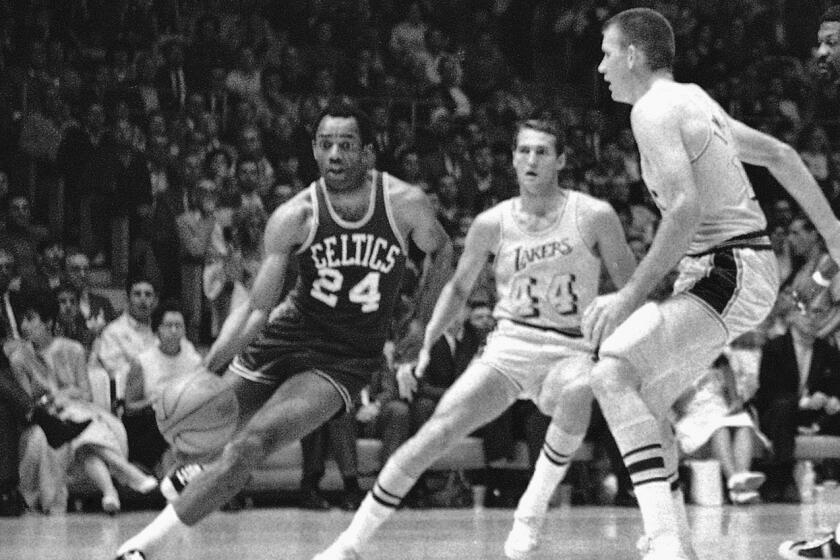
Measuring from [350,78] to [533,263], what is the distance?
8.01m

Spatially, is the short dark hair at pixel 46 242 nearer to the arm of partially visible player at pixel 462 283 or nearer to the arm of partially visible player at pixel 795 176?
the arm of partially visible player at pixel 462 283

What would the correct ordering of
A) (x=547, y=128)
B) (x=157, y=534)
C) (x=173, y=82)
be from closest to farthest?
(x=157, y=534), (x=547, y=128), (x=173, y=82)

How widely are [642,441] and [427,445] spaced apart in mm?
1254

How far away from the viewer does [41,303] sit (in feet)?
35.0

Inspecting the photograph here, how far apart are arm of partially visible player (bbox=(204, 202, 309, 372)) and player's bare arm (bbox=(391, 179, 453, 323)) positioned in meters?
0.40

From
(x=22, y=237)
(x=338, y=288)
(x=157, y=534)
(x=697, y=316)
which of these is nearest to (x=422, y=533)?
(x=338, y=288)

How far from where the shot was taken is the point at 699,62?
660 inches

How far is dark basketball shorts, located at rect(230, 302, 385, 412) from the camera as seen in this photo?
6.23 metres

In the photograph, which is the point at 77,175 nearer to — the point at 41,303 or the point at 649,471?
the point at 41,303

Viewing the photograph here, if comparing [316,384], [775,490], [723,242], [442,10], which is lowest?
[775,490]

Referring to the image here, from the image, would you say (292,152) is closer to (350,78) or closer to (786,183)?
(350,78)

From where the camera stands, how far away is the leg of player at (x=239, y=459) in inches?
228

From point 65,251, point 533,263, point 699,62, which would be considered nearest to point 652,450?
point 533,263

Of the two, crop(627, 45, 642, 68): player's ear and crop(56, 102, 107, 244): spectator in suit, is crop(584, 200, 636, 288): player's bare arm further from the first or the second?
crop(56, 102, 107, 244): spectator in suit
